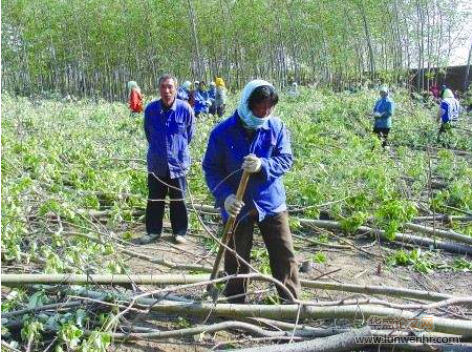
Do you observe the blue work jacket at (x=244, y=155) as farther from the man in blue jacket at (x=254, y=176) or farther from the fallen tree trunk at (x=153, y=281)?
the fallen tree trunk at (x=153, y=281)

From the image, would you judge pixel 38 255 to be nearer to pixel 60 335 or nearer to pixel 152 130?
pixel 60 335

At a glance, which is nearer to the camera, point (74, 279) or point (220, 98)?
point (74, 279)

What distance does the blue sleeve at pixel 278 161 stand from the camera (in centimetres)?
374

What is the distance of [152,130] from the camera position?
557 centimetres

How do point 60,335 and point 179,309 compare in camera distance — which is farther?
point 179,309

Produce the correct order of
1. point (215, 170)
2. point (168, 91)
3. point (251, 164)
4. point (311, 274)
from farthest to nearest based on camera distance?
point (168, 91)
point (311, 274)
point (215, 170)
point (251, 164)

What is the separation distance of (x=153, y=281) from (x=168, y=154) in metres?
1.76

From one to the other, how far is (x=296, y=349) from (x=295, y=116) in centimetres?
1067

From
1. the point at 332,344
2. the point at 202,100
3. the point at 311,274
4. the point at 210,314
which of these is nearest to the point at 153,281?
the point at 210,314

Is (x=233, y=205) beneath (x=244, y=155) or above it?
beneath

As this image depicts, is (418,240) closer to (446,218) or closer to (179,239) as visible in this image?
(446,218)

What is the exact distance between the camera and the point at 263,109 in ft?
12.1

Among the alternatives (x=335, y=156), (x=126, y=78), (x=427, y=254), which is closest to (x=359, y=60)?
(x=126, y=78)

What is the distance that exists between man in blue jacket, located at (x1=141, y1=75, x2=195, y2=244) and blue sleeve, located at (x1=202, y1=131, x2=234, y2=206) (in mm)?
1537
